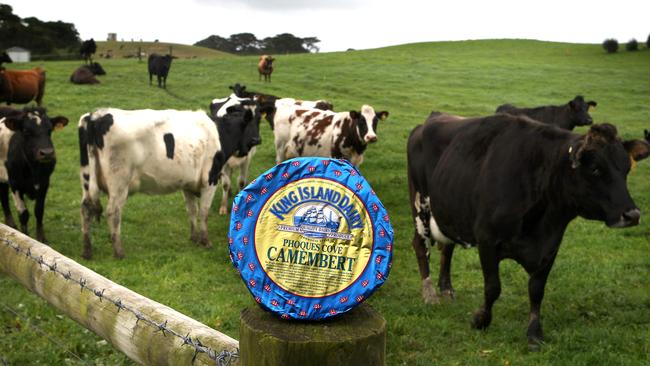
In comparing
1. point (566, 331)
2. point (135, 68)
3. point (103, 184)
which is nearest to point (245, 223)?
point (566, 331)

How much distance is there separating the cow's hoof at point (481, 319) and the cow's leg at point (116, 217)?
5357 millimetres

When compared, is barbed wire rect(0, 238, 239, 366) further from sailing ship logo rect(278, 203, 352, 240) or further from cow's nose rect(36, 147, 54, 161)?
cow's nose rect(36, 147, 54, 161)

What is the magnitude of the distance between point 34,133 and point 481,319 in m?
7.26

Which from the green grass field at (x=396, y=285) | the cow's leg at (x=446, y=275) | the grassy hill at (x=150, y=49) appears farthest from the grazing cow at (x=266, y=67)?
the grassy hill at (x=150, y=49)

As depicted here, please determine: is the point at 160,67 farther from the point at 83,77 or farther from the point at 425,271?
the point at 425,271

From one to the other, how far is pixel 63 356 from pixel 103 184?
4527 mm

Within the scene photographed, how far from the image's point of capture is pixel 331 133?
1534 cm

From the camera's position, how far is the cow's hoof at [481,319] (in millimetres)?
6934

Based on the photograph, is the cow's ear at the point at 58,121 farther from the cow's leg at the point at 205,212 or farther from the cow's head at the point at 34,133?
the cow's leg at the point at 205,212

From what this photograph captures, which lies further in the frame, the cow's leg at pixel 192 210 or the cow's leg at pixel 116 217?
the cow's leg at pixel 192 210

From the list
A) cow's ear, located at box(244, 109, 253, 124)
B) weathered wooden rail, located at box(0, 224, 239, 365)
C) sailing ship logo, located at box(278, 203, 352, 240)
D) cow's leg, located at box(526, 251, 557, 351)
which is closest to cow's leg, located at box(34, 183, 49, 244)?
cow's ear, located at box(244, 109, 253, 124)

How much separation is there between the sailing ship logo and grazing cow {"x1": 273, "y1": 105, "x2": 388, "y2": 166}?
488 inches

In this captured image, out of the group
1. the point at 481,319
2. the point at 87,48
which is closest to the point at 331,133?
the point at 481,319

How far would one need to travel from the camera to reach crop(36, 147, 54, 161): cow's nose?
10.0 meters
